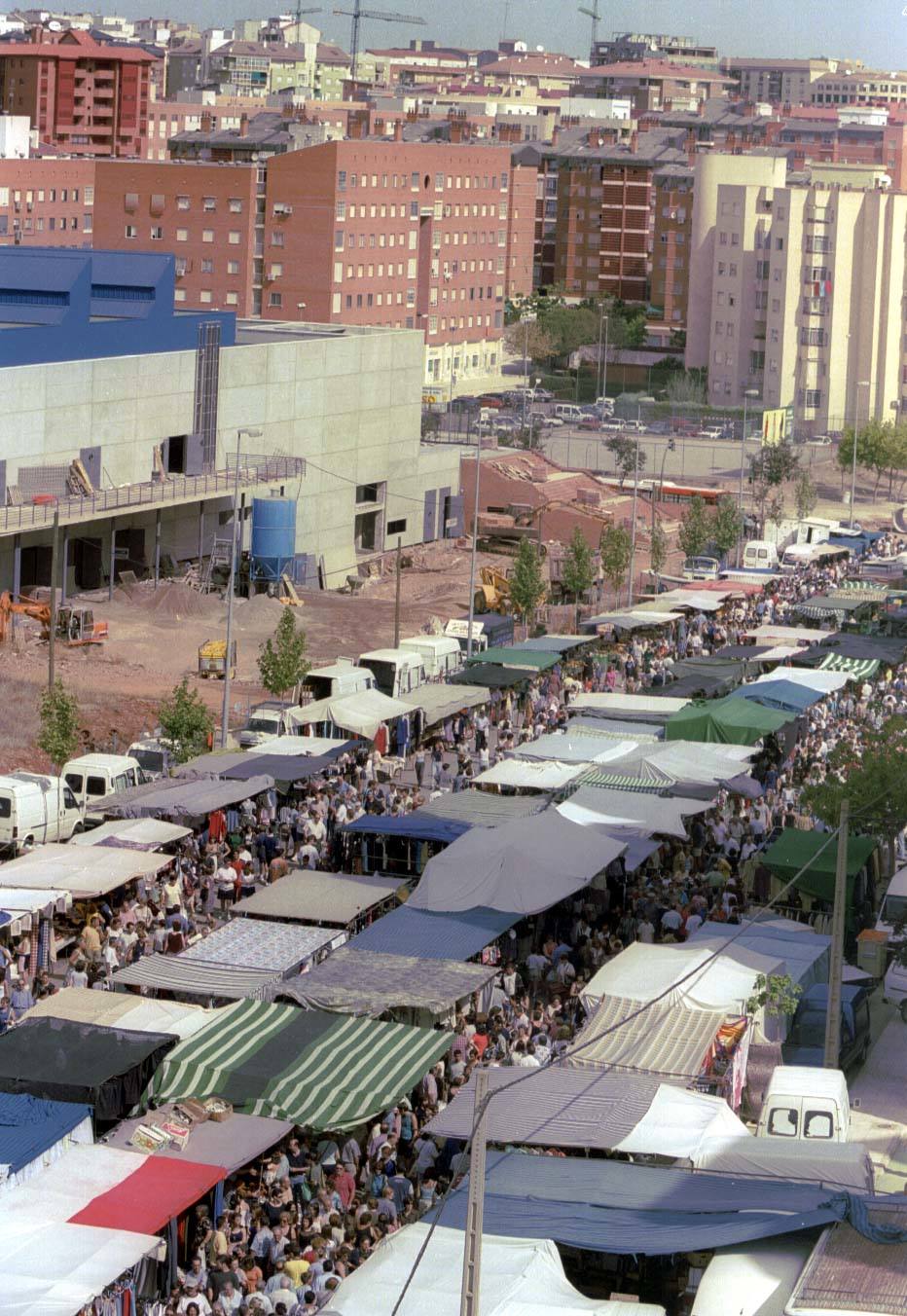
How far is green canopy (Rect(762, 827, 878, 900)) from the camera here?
27.6 metres

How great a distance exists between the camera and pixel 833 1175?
60.1ft

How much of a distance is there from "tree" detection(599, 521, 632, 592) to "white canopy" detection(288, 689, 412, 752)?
21.1m

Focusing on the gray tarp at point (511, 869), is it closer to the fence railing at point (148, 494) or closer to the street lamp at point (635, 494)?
the fence railing at point (148, 494)

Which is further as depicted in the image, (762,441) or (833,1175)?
(762,441)

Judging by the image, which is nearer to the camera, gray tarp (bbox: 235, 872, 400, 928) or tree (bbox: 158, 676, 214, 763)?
gray tarp (bbox: 235, 872, 400, 928)

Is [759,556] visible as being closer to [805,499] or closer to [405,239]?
[805,499]

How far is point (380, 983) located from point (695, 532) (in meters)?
44.6

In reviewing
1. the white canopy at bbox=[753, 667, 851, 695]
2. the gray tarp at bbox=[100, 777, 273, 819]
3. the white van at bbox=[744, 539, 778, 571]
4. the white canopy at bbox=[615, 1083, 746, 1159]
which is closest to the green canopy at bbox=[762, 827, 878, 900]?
the gray tarp at bbox=[100, 777, 273, 819]

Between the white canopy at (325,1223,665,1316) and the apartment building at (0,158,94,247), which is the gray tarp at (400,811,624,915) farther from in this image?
the apartment building at (0,158,94,247)

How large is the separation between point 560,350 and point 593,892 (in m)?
98.7

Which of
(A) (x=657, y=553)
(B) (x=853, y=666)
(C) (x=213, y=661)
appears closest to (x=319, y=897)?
(B) (x=853, y=666)

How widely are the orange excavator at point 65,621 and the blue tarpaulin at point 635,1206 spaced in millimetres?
29474

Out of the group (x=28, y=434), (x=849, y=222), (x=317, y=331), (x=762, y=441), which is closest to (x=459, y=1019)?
(x=28, y=434)

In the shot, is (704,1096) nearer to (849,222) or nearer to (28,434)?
(28,434)
